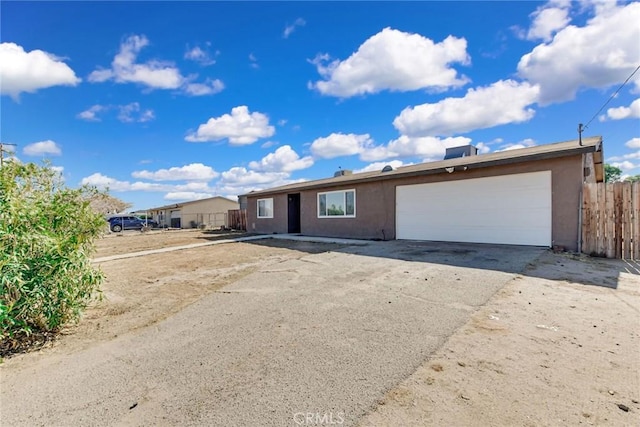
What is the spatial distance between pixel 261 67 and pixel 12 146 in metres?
10.5

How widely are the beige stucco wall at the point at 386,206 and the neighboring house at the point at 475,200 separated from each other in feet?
0.07

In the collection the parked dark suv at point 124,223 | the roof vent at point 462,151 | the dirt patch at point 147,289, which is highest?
the roof vent at point 462,151

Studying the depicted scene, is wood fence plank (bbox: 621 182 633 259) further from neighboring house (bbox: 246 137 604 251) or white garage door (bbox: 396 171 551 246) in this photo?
white garage door (bbox: 396 171 551 246)

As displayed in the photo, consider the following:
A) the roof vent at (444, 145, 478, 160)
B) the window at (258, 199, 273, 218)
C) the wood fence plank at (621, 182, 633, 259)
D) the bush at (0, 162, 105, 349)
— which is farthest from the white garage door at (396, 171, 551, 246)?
the bush at (0, 162, 105, 349)

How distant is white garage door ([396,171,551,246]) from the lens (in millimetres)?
8234

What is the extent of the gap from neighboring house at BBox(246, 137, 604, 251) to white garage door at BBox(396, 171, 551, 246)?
2cm

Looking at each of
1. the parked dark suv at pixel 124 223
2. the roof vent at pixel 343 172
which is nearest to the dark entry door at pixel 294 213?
the roof vent at pixel 343 172

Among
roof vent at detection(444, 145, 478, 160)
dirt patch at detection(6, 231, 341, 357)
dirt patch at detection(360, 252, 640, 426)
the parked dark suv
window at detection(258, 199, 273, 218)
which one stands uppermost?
roof vent at detection(444, 145, 478, 160)

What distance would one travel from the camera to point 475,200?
952 cm

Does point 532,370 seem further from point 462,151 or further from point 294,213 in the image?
point 294,213

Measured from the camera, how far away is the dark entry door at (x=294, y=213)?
17188mm

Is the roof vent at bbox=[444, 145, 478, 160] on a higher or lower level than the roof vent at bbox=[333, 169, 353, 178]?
higher

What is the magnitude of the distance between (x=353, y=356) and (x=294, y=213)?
14.9m

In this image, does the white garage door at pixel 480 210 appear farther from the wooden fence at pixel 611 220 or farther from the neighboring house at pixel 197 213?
the neighboring house at pixel 197 213
